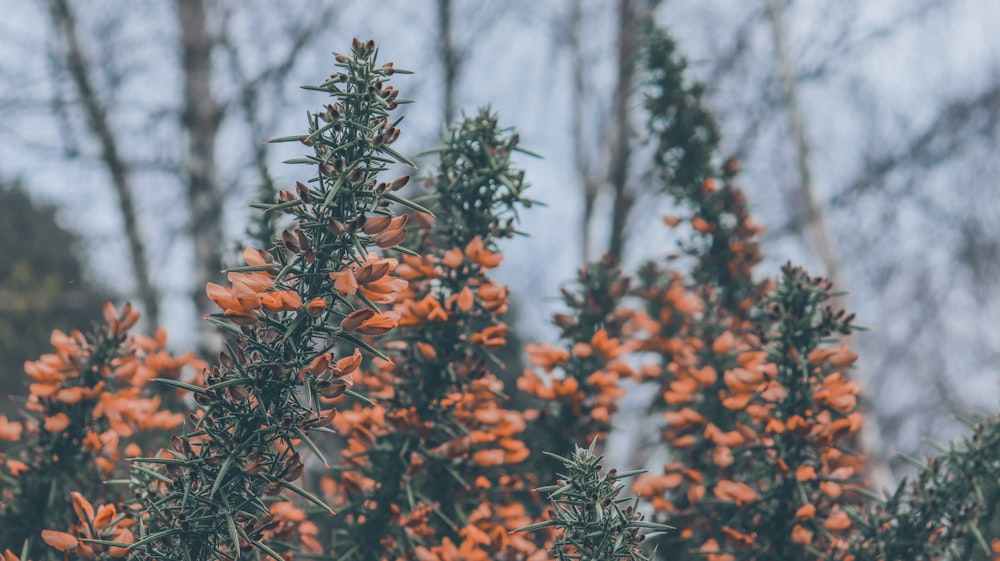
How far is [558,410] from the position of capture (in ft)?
6.64

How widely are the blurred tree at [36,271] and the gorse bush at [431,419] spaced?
880 cm

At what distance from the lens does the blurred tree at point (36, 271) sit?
33.0 ft

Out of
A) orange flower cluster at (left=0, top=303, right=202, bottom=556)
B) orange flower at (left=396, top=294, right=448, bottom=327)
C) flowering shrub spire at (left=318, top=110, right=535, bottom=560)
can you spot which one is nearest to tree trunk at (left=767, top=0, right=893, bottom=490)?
flowering shrub spire at (left=318, top=110, right=535, bottom=560)

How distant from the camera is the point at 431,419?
1.68 m

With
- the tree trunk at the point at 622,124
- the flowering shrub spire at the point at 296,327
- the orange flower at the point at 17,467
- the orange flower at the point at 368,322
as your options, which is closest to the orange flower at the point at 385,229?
the flowering shrub spire at the point at 296,327

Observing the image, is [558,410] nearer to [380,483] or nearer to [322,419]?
[380,483]

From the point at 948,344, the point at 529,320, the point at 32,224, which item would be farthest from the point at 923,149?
the point at 32,224

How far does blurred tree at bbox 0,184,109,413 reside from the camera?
33.0 feet

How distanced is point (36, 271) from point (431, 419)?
1368 centimetres

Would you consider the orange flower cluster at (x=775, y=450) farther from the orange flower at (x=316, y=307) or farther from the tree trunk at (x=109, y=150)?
the tree trunk at (x=109, y=150)

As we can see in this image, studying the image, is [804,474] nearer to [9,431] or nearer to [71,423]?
[71,423]

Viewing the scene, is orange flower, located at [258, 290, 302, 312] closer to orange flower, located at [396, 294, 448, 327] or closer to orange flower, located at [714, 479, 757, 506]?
orange flower, located at [396, 294, 448, 327]

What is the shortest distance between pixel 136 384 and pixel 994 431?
2.04m

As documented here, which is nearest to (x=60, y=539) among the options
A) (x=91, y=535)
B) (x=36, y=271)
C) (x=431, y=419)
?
(x=91, y=535)
